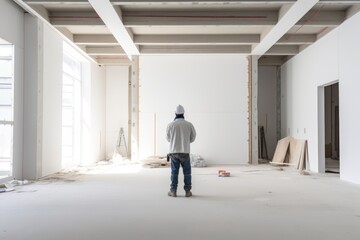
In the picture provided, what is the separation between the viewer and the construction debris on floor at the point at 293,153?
852 cm

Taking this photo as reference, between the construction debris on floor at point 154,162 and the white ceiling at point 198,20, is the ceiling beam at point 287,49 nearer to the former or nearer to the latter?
the white ceiling at point 198,20

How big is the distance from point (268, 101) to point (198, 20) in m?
5.51

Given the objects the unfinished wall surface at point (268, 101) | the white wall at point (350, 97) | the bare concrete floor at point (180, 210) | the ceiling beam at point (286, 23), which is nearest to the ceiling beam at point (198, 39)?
the ceiling beam at point (286, 23)

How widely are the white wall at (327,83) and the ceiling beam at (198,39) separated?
1.72 m

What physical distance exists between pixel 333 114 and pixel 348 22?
5802 millimetres

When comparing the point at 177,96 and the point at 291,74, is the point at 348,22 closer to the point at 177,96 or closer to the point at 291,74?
the point at 291,74

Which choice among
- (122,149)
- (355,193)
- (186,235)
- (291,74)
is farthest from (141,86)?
(186,235)

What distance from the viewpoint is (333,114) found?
11.7 metres

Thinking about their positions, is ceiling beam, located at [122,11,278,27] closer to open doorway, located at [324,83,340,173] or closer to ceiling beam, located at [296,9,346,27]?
ceiling beam, located at [296,9,346,27]

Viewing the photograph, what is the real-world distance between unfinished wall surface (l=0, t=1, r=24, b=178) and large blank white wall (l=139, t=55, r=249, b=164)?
13.4ft

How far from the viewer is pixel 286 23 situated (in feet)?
23.0

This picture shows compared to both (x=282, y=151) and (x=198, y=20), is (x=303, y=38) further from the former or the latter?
(x=282, y=151)

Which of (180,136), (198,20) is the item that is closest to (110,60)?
(198,20)

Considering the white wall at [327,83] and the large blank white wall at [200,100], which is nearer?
the white wall at [327,83]
